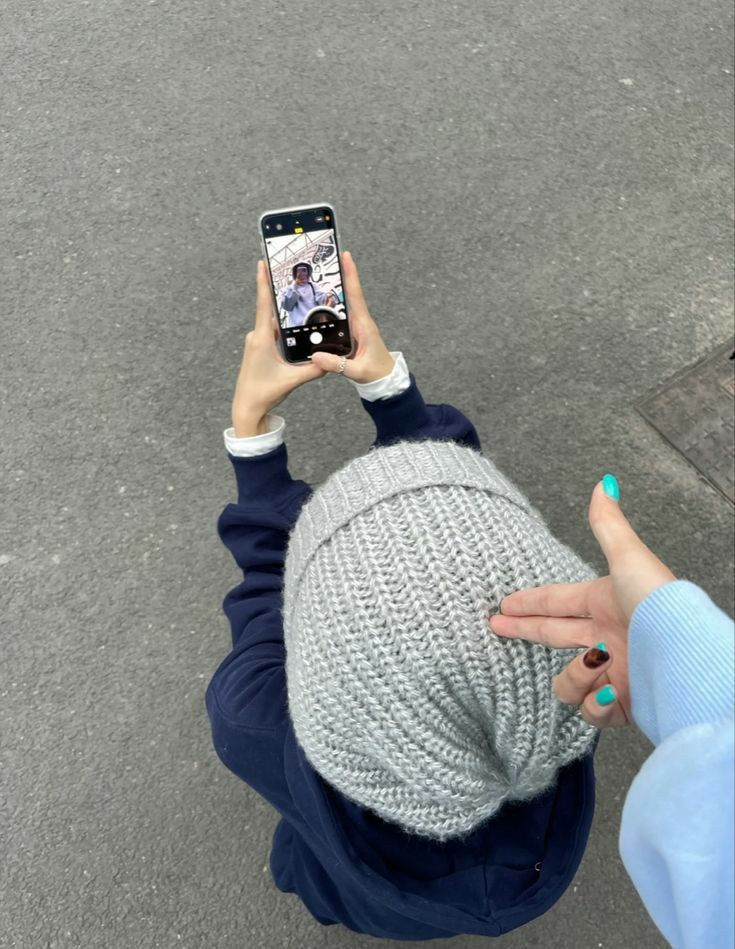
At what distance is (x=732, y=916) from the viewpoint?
17.7 inches

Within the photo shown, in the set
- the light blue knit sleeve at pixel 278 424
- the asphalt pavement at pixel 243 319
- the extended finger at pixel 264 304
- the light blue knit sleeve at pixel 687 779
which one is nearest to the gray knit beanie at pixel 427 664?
the light blue knit sleeve at pixel 687 779

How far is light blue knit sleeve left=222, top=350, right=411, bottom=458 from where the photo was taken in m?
1.25

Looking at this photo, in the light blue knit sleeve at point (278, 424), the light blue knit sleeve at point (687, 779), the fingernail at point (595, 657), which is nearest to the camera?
the light blue knit sleeve at point (687, 779)

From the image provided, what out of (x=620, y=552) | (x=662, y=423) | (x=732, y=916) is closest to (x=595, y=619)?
(x=620, y=552)

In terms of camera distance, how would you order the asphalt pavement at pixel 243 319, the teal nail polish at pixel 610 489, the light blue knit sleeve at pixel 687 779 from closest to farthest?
the light blue knit sleeve at pixel 687 779, the teal nail polish at pixel 610 489, the asphalt pavement at pixel 243 319

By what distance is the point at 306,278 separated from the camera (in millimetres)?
1343

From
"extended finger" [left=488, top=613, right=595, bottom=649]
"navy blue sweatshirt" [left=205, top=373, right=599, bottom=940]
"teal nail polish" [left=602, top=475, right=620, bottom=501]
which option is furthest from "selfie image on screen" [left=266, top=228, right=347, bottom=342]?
"extended finger" [left=488, top=613, right=595, bottom=649]

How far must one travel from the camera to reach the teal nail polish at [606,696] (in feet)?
2.16

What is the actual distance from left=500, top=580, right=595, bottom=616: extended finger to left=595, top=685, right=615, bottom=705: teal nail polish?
79 millimetres

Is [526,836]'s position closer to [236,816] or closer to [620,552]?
[620,552]

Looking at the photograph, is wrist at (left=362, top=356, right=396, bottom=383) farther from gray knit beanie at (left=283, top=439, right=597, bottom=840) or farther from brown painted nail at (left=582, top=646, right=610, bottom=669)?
brown painted nail at (left=582, top=646, right=610, bottom=669)

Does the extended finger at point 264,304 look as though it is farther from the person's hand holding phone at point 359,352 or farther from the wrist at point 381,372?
the wrist at point 381,372

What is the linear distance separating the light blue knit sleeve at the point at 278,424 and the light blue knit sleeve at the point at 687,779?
810mm

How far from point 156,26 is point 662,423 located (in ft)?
6.67
